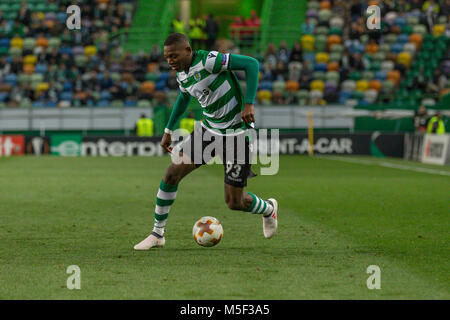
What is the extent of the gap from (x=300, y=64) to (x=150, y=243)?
2492 centimetres

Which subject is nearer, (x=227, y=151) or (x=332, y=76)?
(x=227, y=151)

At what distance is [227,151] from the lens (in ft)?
23.5

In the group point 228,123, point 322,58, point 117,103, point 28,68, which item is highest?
point 322,58

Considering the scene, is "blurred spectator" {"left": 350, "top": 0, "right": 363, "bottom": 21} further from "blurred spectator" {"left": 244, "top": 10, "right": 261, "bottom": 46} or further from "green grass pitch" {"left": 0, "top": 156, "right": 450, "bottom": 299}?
"green grass pitch" {"left": 0, "top": 156, "right": 450, "bottom": 299}

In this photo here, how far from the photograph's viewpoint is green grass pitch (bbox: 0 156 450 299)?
210 inches

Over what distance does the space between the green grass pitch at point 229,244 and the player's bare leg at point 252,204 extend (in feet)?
0.53

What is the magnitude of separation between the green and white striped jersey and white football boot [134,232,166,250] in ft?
3.94

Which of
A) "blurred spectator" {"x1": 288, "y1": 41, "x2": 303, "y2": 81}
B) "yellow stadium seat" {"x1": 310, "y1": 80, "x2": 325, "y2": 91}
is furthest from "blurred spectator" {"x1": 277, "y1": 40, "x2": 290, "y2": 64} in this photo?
"yellow stadium seat" {"x1": 310, "y1": 80, "x2": 325, "y2": 91}

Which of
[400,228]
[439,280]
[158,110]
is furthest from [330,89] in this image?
[439,280]

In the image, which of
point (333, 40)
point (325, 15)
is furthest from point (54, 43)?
point (333, 40)

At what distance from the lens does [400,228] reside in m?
8.69

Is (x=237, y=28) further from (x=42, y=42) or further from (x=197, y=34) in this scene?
(x=42, y=42)

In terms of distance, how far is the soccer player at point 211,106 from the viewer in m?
6.85

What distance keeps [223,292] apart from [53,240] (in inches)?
121
